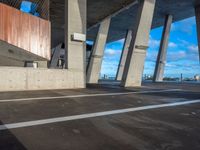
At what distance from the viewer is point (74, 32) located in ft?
40.9

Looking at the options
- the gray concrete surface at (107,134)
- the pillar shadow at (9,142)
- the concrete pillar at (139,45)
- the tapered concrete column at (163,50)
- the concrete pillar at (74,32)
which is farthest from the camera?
the tapered concrete column at (163,50)

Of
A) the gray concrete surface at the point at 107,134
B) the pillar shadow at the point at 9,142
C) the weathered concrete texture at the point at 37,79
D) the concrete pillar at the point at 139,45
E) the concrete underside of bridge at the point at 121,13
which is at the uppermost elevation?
the concrete underside of bridge at the point at 121,13

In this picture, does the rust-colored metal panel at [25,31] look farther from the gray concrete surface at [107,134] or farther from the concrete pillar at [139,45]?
the gray concrete surface at [107,134]

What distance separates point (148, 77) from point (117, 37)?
29.4ft

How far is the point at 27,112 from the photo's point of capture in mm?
4984

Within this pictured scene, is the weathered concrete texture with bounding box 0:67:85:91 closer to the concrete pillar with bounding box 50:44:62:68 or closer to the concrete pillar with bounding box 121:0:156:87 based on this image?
the concrete pillar with bounding box 121:0:156:87

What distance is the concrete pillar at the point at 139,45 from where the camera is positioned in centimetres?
1463

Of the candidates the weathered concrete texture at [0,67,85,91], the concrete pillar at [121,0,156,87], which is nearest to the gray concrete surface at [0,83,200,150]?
the weathered concrete texture at [0,67,85,91]

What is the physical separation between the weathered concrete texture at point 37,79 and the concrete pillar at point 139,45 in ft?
12.8

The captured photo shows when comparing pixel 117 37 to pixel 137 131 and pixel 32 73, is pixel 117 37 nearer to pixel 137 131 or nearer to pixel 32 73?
pixel 32 73

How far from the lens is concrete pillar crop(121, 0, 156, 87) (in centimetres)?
1463

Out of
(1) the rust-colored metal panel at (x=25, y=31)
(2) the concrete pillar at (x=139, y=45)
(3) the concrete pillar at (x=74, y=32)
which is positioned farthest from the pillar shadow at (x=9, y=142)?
(2) the concrete pillar at (x=139, y=45)

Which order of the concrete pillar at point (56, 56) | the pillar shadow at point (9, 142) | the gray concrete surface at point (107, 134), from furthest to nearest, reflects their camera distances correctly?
the concrete pillar at point (56, 56) → the gray concrete surface at point (107, 134) → the pillar shadow at point (9, 142)

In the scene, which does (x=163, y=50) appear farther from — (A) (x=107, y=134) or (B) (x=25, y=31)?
(A) (x=107, y=134)
